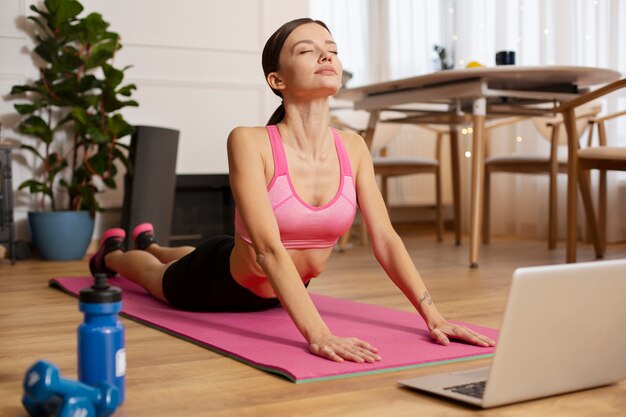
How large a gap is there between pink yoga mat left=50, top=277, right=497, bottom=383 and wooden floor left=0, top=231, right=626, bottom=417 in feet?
0.09

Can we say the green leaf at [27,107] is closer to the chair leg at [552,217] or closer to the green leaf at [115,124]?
the green leaf at [115,124]

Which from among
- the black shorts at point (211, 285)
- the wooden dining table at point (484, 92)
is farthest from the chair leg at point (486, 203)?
the black shorts at point (211, 285)

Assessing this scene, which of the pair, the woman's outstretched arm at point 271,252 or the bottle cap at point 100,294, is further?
the woman's outstretched arm at point 271,252

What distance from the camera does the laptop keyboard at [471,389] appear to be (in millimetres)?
1328

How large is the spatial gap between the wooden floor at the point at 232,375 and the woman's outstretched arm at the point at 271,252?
0.12m

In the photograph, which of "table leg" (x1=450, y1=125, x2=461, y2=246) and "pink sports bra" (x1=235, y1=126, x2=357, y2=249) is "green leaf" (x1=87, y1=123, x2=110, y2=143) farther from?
"pink sports bra" (x1=235, y1=126, x2=357, y2=249)

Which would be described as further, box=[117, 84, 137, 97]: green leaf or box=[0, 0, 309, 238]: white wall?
box=[0, 0, 309, 238]: white wall

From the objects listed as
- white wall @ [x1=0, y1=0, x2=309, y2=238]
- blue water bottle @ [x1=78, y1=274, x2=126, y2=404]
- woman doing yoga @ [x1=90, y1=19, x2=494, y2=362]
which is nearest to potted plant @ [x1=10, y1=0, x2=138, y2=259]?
white wall @ [x1=0, y1=0, x2=309, y2=238]

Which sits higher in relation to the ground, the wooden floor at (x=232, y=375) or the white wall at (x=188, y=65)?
the white wall at (x=188, y=65)

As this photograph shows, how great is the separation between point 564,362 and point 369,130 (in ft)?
9.68

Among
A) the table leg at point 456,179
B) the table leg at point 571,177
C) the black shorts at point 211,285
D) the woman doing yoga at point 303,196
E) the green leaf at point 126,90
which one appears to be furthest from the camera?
the table leg at point 456,179

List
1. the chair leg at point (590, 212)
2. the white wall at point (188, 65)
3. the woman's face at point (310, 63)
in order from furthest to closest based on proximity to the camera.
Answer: the white wall at point (188, 65) → the chair leg at point (590, 212) → the woman's face at point (310, 63)

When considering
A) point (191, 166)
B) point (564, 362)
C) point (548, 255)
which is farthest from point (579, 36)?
point (564, 362)

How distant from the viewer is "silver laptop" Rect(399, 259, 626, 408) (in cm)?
119
